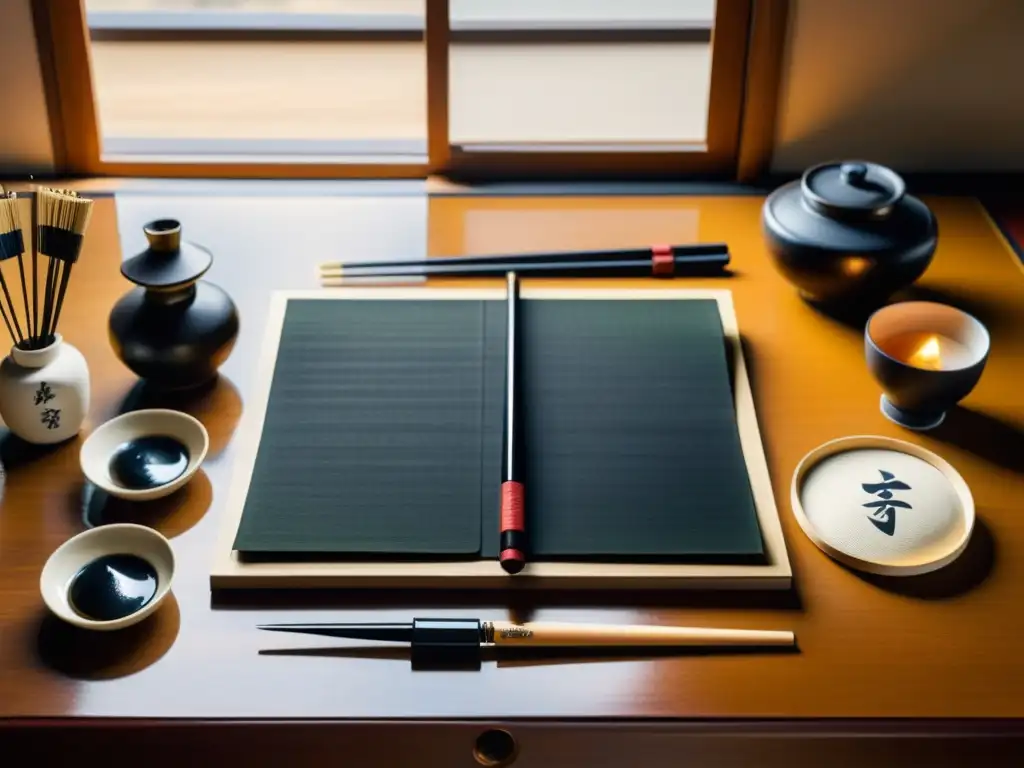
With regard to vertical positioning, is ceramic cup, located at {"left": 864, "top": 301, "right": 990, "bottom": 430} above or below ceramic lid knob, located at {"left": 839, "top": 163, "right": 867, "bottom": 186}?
below

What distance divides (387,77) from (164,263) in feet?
5.88

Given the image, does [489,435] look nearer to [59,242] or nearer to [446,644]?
[446,644]

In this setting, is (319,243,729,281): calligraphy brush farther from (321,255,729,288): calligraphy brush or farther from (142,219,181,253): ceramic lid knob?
(142,219,181,253): ceramic lid knob

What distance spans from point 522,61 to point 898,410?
1.96m

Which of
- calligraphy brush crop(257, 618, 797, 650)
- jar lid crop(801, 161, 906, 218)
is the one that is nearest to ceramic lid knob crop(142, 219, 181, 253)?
calligraphy brush crop(257, 618, 797, 650)

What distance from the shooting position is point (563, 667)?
0.93 meters

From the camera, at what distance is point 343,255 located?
1447 mm

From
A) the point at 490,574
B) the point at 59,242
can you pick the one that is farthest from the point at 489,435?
the point at 59,242

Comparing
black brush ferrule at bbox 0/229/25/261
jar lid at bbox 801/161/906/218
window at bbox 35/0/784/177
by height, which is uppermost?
black brush ferrule at bbox 0/229/25/261

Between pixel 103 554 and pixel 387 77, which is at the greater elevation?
pixel 103 554

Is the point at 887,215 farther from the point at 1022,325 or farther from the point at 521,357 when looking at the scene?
the point at 521,357

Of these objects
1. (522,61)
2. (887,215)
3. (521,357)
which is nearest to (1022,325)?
(887,215)

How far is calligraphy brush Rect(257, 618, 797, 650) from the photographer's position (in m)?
0.94

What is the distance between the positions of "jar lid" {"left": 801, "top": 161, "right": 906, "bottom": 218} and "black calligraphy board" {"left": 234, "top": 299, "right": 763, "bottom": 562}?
0.16m
